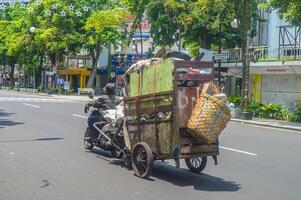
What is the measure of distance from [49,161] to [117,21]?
40.3 metres

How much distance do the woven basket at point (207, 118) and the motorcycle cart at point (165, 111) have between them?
272 mm

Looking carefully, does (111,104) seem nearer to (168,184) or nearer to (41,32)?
(168,184)

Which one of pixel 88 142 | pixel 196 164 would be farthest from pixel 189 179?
pixel 88 142

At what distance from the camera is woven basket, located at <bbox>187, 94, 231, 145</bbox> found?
881cm

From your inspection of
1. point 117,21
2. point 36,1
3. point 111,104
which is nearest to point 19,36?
point 36,1

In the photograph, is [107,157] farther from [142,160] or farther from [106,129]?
[142,160]

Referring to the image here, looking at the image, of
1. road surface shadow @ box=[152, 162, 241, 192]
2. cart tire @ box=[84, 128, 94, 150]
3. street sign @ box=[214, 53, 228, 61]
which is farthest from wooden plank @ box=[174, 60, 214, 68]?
street sign @ box=[214, 53, 228, 61]

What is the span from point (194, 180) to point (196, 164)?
0.83 meters

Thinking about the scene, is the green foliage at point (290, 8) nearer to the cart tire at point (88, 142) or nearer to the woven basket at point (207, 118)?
the cart tire at point (88, 142)

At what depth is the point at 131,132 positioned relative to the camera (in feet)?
33.5

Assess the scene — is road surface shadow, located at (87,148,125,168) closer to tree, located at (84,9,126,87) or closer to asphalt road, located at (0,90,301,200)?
asphalt road, located at (0,90,301,200)

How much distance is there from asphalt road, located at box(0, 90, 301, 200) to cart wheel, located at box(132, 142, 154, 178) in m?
0.18

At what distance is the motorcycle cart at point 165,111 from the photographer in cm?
899

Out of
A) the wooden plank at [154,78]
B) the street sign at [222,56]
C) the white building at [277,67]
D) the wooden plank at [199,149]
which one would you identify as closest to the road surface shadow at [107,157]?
the wooden plank at [154,78]
